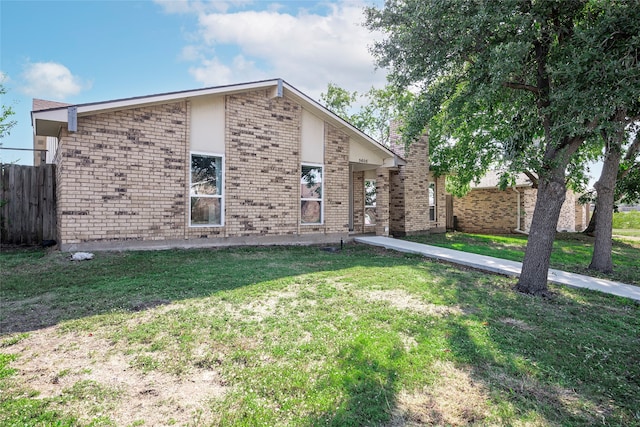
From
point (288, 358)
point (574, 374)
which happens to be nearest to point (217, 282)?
point (288, 358)

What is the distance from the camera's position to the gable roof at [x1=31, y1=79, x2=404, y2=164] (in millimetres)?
7109

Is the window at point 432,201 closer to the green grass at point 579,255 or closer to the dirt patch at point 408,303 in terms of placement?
the green grass at point 579,255

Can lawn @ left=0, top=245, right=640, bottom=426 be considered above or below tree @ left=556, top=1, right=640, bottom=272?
below

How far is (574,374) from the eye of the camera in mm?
3113

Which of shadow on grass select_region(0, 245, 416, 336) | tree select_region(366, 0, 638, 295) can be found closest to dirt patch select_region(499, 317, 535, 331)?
tree select_region(366, 0, 638, 295)

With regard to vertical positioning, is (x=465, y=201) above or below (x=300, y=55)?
below

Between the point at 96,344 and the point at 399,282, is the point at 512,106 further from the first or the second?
the point at 96,344

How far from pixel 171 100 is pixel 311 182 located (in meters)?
4.80

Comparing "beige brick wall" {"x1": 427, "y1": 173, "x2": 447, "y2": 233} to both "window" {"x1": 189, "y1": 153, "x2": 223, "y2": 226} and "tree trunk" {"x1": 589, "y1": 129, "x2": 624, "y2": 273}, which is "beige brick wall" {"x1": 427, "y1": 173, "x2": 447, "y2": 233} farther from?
"window" {"x1": 189, "y1": 153, "x2": 223, "y2": 226}

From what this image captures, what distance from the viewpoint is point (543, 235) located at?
612cm

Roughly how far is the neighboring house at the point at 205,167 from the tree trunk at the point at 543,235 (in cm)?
647

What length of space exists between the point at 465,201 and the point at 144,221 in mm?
19911

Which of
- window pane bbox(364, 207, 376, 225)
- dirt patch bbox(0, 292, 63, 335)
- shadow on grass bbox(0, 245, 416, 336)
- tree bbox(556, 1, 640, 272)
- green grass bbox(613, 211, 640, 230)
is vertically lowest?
dirt patch bbox(0, 292, 63, 335)

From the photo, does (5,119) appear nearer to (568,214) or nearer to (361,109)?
(361,109)
